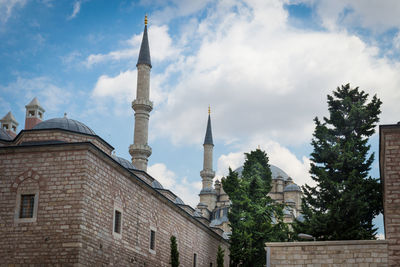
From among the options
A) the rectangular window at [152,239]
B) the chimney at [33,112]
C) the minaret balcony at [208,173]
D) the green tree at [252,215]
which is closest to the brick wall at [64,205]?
the rectangular window at [152,239]

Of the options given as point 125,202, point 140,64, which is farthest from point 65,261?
point 140,64

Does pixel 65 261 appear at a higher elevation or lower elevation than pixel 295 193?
lower

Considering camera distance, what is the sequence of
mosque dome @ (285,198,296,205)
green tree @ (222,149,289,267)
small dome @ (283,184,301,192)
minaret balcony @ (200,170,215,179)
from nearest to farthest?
green tree @ (222,149,289,267), mosque dome @ (285,198,296,205), minaret balcony @ (200,170,215,179), small dome @ (283,184,301,192)

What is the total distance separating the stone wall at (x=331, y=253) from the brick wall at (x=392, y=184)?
0.31 m

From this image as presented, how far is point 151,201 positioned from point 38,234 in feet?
18.2

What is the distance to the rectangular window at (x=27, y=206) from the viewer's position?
1343 centimetres

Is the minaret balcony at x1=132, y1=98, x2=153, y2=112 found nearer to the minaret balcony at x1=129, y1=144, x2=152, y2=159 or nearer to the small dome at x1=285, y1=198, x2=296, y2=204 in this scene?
the minaret balcony at x1=129, y1=144, x2=152, y2=159

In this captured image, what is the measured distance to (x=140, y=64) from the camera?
31625 mm

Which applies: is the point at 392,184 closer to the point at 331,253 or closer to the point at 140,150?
the point at 331,253

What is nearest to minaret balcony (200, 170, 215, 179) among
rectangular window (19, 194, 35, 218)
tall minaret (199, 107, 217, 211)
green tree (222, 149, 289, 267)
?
tall minaret (199, 107, 217, 211)

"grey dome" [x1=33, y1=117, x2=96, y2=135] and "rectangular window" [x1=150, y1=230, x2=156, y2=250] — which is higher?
"grey dome" [x1=33, y1=117, x2=96, y2=135]

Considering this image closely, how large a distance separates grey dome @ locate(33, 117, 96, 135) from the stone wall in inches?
284

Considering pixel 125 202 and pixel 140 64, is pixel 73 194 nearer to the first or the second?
pixel 125 202

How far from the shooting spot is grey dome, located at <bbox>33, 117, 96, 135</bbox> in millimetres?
16717
